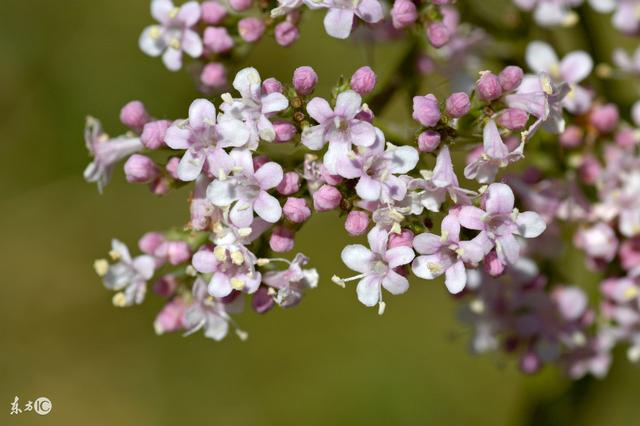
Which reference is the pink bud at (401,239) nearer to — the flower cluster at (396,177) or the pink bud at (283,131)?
the flower cluster at (396,177)

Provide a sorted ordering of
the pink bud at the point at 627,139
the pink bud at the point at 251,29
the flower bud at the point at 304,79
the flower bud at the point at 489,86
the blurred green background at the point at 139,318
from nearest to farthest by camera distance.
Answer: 1. the flower bud at the point at 304,79
2. the flower bud at the point at 489,86
3. the pink bud at the point at 251,29
4. the pink bud at the point at 627,139
5. the blurred green background at the point at 139,318

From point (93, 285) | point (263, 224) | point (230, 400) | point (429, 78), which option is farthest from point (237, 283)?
point (93, 285)

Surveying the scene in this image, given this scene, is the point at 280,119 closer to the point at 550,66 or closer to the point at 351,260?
the point at 351,260

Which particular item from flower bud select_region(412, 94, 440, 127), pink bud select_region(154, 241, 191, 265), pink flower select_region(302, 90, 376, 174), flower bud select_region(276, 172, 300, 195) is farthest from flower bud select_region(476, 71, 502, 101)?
pink bud select_region(154, 241, 191, 265)

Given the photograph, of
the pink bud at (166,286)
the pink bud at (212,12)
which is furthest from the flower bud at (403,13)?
the pink bud at (166,286)

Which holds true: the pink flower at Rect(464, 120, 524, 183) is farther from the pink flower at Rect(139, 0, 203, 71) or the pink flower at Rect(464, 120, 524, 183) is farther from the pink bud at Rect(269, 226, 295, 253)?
the pink flower at Rect(139, 0, 203, 71)

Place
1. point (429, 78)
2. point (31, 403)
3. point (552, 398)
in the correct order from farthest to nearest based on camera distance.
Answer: point (31, 403) → point (552, 398) → point (429, 78)

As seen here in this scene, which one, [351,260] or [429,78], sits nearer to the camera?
[351,260]
